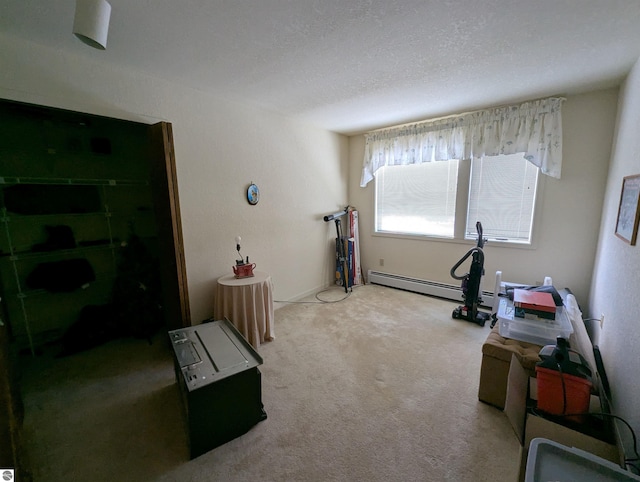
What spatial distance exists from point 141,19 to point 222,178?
4.43 ft

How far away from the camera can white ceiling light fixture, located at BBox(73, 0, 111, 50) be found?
39.9 inches

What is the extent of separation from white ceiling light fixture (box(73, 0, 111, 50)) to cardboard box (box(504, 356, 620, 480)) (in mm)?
2530

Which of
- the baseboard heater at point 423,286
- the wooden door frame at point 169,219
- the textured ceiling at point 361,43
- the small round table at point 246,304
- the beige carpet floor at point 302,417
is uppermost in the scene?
the textured ceiling at point 361,43

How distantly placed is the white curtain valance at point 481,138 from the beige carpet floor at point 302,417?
2.04m

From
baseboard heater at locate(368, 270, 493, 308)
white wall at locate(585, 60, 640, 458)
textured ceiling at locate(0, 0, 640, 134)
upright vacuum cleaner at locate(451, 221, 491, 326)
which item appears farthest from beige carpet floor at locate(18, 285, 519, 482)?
textured ceiling at locate(0, 0, 640, 134)

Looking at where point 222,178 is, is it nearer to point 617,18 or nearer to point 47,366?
point 47,366

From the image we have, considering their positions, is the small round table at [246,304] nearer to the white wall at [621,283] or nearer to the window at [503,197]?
the white wall at [621,283]

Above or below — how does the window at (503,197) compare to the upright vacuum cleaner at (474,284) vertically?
above

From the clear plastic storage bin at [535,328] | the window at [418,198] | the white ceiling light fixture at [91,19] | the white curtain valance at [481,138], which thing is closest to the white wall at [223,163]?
the window at [418,198]

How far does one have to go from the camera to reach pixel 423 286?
142 inches

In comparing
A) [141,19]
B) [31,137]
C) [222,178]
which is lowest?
[222,178]

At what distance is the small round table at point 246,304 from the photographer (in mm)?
2303

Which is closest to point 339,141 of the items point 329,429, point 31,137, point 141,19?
point 141,19

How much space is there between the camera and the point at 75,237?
247 cm
